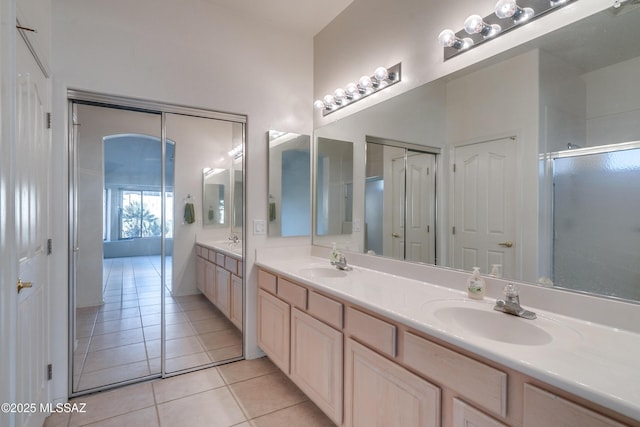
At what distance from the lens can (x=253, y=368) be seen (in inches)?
97.2

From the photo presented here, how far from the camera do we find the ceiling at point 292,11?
2453 millimetres

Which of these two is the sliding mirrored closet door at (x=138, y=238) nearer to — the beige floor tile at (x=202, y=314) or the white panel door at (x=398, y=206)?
the beige floor tile at (x=202, y=314)

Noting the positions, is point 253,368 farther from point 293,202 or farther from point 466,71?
point 466,71

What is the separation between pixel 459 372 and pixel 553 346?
0.30 metres

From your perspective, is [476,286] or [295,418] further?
[295,418]

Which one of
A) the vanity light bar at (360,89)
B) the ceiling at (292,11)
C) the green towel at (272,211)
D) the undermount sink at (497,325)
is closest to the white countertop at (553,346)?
the undermount sink at (497,325)

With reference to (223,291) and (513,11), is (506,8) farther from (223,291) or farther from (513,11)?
(223,291)

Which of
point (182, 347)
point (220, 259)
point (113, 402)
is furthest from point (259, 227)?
point (113, 402)

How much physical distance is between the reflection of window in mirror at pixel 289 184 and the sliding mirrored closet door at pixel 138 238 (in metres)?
0.31

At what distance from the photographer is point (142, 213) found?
2430 mm

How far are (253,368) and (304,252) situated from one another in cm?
106

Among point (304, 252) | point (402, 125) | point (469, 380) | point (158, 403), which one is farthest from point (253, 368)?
point (402, 125)

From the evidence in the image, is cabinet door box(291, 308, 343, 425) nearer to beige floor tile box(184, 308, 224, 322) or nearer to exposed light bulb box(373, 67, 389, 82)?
beige floor tile box(184, 308, 224, 322)

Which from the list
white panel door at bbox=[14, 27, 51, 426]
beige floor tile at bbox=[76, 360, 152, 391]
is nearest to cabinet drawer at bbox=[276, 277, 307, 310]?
beige floor tile at bbox=[76, 360, 152, 391]
